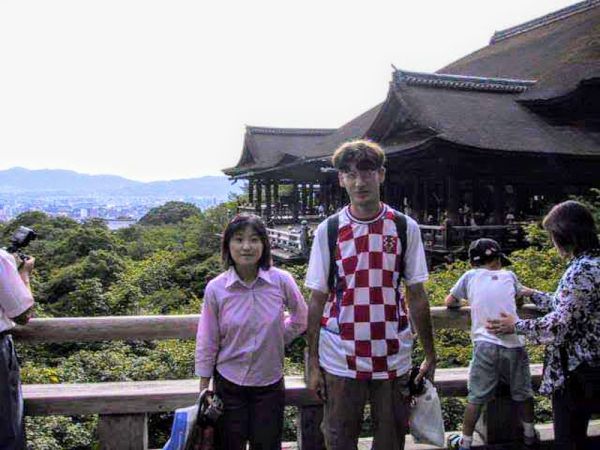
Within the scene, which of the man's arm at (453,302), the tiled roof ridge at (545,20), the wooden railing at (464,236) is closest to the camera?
the man's arm at (453,302)

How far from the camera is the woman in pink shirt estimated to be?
262 cm

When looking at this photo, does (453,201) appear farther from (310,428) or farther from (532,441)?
(310,428)

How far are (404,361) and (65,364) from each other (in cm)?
599

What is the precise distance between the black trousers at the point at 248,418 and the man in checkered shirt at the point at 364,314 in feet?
0.80

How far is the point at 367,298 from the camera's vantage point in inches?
96.7

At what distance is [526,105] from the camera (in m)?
16.5

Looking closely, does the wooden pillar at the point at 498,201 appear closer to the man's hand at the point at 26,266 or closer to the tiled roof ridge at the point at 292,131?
the man's hand at the point at 26,266

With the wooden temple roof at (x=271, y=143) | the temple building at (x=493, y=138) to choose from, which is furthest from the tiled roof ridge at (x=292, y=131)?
the temple building at (x=493, y=138)

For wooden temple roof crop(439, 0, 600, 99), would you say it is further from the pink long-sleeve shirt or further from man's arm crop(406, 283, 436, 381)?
the pink long-sleeve shirt

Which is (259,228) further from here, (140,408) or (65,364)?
(65,364)

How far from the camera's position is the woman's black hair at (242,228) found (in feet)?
8.95

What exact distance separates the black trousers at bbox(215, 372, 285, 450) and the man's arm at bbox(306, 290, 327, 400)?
0.82ft

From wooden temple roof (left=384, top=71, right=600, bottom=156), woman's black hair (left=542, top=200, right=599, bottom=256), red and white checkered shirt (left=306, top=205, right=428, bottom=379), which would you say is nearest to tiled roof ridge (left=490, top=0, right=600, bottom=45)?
wooden temple roof (left=384, top=71, right=600, bottom=156)

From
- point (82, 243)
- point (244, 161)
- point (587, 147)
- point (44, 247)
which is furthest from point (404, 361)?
point (244, 161)
